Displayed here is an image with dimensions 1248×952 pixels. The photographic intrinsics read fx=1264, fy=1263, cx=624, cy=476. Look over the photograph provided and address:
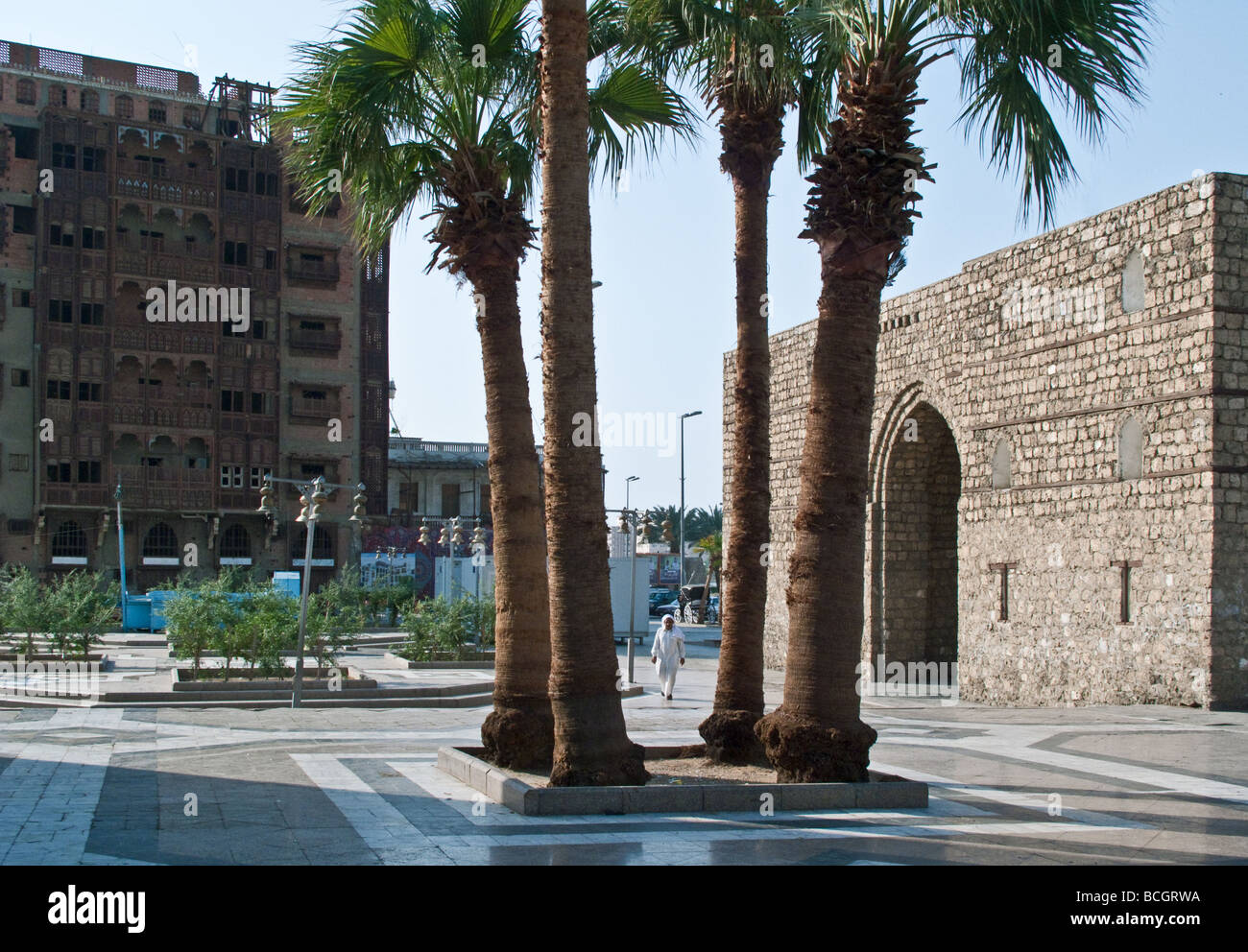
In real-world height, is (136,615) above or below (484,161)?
below

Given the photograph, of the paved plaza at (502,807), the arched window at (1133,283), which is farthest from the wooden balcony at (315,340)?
the arched window at (1133,283)

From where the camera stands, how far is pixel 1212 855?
8.68 m

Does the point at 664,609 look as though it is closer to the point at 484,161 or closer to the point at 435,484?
the point at 435,484

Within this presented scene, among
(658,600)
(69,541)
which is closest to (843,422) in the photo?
(69,541)

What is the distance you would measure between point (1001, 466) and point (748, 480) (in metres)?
12.5

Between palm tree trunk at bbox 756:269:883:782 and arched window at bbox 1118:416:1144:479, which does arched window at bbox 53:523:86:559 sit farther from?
palm tree trunk at bbox 756:269:883:782

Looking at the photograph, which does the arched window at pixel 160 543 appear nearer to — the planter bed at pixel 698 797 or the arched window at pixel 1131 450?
the arched window at pixel 1131 450

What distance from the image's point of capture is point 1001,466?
23.5 metres

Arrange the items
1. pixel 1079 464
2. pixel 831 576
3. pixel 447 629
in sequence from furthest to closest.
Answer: pixel 447 629
pixel 1079 464
pixel 831 576

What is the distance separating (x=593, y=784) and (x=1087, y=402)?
14.0 m

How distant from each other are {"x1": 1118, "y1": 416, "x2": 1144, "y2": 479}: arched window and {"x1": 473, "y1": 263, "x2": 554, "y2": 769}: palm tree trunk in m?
11.6

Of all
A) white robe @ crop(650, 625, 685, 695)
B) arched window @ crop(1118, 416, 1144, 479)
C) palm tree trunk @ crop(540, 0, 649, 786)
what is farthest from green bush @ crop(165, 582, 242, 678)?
arched window @ crop(1118, 416, 1144, 479)

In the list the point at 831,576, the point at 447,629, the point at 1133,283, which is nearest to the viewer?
the point at 831,576
